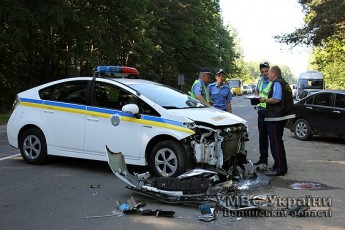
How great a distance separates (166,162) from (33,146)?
2.85m

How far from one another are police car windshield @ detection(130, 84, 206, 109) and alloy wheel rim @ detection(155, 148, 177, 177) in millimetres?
777

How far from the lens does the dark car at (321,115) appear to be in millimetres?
11877

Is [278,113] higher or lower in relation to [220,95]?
lower

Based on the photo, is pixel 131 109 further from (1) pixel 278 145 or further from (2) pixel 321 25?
(2) pixel 321 25

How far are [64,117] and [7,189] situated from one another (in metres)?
1.81

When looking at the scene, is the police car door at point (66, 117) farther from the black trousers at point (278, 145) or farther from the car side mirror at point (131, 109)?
the black trousers at point (278, 145)

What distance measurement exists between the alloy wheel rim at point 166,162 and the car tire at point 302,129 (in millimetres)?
7222

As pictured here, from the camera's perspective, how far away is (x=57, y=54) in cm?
2770

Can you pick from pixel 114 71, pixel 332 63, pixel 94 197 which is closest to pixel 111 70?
pixel 114 71

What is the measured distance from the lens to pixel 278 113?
7324 mm

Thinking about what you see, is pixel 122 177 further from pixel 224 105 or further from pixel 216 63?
pixel 216 63

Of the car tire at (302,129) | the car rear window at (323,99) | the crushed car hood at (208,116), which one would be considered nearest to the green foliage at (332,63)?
the car rear window at (323,99)

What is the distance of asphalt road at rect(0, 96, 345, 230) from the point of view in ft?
15.8

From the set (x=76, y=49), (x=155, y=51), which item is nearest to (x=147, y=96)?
(x=76, y=49)
